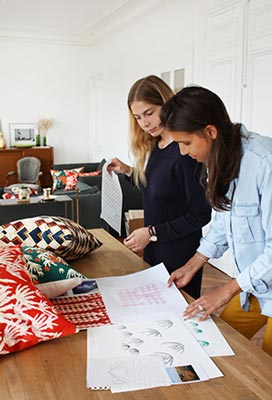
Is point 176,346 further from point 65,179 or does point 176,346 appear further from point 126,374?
point 65,179

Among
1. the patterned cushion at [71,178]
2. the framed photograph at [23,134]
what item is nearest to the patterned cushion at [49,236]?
the patterned cushion at [71,178]

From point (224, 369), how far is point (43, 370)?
40cm

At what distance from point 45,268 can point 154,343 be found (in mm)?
442

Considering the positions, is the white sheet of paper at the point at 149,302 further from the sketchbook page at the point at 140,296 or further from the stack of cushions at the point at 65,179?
the stack of cushions at the point at 65,179

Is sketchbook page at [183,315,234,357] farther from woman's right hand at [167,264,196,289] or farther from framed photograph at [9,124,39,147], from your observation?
framed photograph at [9,124,39,147]

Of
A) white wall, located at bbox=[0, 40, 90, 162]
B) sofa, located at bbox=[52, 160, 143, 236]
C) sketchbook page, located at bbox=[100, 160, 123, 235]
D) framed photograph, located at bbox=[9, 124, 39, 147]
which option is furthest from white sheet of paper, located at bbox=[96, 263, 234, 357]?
white wall, located at bbox=[0, 40, 90, 162]

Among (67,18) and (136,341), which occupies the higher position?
(67,18)

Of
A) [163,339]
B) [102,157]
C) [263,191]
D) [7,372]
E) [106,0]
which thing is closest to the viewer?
[7,372]

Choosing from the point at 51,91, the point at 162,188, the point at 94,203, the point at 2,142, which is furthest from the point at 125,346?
the point at 51,91

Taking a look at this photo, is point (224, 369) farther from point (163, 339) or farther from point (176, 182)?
point (176, 182)

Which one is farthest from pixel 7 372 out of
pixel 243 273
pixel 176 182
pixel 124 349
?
pixel 176 182

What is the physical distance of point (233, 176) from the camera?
1244 mm

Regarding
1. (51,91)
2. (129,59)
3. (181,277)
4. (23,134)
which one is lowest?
(181,277)

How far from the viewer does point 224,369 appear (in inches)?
38.9
